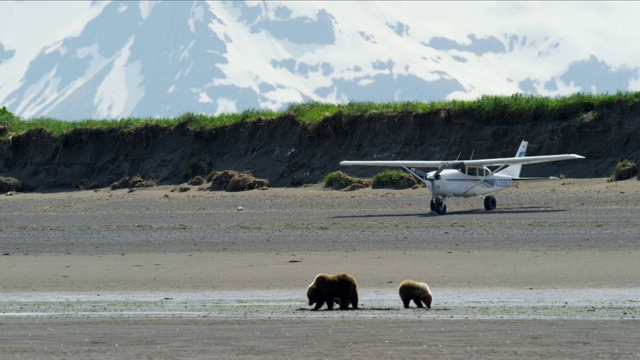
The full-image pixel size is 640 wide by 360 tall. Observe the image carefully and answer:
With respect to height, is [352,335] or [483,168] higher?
[483,168]

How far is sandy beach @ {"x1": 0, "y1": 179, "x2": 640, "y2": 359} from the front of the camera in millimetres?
11828

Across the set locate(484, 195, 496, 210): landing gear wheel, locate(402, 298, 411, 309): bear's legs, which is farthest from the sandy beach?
locate(484, 195, 496, 210): landing gear wheel

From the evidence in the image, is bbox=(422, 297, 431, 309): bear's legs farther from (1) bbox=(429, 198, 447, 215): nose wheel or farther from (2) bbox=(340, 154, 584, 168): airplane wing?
(2) bbox=(340, 154, 584, 168): airplane wing

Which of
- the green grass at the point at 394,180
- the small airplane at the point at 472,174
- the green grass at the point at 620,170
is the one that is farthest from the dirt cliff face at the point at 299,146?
the small airplane at the point at 472,174

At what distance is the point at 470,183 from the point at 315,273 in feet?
51.6

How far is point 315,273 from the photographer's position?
17391 millimetres

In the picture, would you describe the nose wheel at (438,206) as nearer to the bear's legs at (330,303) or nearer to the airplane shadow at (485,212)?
the airplane shadow at (485,212)

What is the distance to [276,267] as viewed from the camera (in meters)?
18.2

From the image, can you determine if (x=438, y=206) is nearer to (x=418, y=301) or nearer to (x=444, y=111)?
(x=444, y=111)

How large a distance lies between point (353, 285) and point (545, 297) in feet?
7.94

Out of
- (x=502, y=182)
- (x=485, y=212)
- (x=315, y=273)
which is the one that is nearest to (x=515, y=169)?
(x=502, y=182)

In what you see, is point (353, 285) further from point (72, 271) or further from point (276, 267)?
point (72, 271)

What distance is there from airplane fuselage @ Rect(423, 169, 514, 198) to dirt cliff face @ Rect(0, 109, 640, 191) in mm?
2474

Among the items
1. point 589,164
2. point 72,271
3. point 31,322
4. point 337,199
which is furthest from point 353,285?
point 589,164
